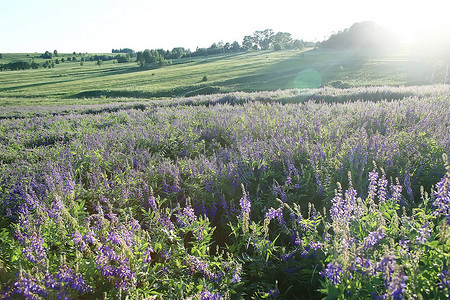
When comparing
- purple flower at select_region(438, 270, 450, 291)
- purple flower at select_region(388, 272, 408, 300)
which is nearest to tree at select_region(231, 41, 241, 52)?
purple flower at select_region(438, 270, 450, 291)

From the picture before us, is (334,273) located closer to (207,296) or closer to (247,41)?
(207,296)

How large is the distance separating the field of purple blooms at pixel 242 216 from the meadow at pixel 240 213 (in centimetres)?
2

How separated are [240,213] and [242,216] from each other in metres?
0.34

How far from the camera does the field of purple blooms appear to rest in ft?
7.64

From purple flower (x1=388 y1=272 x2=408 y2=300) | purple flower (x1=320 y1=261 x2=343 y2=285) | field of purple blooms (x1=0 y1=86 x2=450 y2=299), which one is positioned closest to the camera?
purple flower (x1=388 y1=272 x2=408 y2=300)

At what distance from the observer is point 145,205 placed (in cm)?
479

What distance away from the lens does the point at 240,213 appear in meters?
4.22

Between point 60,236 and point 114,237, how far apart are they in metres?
1.17

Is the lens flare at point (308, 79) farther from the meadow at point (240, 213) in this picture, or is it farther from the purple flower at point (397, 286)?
the purple flower at point (397, 286)

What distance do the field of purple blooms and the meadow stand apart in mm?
24

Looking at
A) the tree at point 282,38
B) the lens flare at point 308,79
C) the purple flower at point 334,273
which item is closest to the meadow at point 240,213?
the purple flower at point 334,273

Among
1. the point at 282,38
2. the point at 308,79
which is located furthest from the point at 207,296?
the point at 282,38

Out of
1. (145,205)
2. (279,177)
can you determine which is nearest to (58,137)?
(145,205)

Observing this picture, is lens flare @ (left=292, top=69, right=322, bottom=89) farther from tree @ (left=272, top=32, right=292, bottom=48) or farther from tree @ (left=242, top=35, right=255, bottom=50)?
tree @ (left=272, top=32, right=292, bottom=48)
